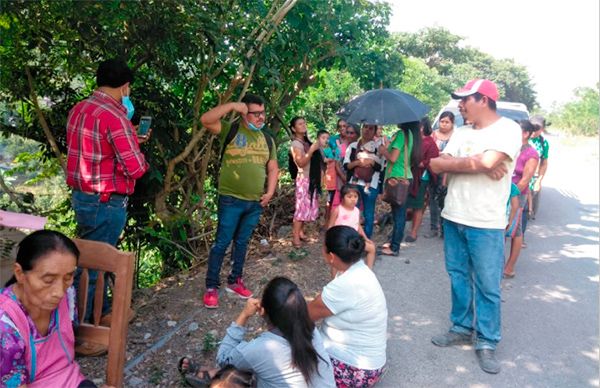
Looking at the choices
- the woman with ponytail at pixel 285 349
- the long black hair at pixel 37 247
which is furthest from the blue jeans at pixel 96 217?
the woman with ponytail at pixel 285 349

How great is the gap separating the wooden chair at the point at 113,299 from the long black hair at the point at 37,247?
0.64 feet

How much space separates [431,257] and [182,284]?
3.04 m

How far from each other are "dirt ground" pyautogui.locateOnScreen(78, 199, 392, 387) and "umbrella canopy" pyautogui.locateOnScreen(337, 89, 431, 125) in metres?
1.72

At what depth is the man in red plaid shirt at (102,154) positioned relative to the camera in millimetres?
3045

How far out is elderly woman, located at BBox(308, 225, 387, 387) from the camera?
2.86 metres

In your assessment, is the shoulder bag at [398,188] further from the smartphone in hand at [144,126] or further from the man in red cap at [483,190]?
the smartphone in hand at [144,126]

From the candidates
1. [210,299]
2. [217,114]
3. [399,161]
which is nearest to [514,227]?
[399,161]

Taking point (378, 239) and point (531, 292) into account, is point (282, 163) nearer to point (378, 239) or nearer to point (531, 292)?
point (378, 239)

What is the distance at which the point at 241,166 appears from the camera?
3.96m

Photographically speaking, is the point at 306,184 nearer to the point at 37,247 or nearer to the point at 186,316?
the point at 186,316

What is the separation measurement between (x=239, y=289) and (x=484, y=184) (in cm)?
233

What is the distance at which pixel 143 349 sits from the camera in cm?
352

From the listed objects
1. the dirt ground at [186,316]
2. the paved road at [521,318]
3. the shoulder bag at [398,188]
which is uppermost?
the shoulder bag at [398,188]

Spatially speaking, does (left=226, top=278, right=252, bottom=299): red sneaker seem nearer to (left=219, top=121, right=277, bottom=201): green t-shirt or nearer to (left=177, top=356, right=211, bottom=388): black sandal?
(left=219, top=121, right=277, bottom=201): green t-shirt
